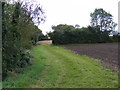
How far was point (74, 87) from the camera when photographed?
12.3 ft

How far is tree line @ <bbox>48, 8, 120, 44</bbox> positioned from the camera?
92.5 ft

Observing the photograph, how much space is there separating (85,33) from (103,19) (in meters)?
12.6

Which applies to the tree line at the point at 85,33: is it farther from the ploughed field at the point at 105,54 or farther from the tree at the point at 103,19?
the ploughed field at the point at 105,54

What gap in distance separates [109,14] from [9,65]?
39967mm

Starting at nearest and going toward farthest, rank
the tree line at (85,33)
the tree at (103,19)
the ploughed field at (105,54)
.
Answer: the ploughed field at (105,54) < the tree line at (85,33) < the tree at (103,19)

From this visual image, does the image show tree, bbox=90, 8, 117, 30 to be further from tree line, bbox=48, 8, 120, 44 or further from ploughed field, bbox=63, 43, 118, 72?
ploughed field, bbox=63, 43, 118, 72

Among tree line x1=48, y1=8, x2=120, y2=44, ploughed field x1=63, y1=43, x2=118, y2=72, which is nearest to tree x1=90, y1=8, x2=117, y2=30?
tree line x1=48, y1=8, x2=120, y2=44

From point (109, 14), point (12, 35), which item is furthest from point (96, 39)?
point (12, 35)

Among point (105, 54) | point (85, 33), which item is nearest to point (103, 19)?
point (85, 33)

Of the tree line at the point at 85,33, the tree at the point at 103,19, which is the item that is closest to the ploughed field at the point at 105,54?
the tree line at the point at 85,33

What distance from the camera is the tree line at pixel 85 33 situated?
28189mm

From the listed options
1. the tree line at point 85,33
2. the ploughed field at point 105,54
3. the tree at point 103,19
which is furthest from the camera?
the tree at point 103,19

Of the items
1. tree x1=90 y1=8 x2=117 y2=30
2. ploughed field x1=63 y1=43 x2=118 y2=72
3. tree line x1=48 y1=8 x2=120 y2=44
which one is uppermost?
tree x1=90 y1=8 x2=117 y2=30

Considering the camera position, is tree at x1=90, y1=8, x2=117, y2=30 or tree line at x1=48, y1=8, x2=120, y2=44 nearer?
tree line at x1=48, y1=8, x2=120, y2=44
